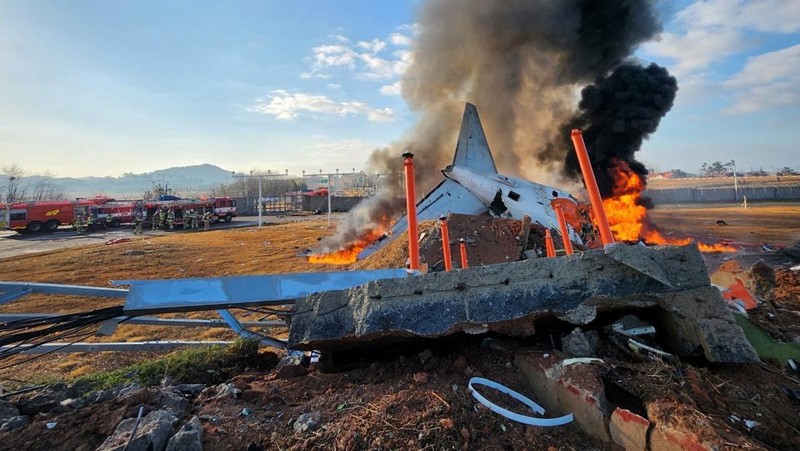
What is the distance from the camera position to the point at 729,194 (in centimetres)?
4053

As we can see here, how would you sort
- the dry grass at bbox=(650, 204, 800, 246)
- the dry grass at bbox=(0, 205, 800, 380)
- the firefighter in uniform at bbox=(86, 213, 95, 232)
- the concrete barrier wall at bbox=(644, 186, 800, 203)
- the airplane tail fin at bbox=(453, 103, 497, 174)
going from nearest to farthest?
the dry grass at bbox=(0, 205, 800, 380) → the airplane tail fin at bbox=(453, 103, 497, 174) → the dry grass at bbox=(650, 204, 800, 246) → the firefighter in uniform at bbox=(86, 213, 95, 232) → the concrete barrier wall at bbox=(644, 186, 800, 203)

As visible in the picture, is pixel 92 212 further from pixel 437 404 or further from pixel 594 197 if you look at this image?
pixel 594 197

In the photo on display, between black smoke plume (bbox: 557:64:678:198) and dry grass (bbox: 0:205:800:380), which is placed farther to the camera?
black smoke plume (bbox: 557:64:678:198)

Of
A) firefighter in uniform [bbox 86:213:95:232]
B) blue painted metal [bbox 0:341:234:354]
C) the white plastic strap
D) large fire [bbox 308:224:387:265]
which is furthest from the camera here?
firefighter in uniform [bbox 86:213:95:232]

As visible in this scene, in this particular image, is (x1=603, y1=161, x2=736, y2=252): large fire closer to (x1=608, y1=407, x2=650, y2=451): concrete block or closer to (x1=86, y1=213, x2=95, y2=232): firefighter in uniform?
(x1=608, y1=407, x2=650, y2=451): concrete block

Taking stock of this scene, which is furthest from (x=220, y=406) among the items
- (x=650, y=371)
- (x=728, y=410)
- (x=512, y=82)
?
(x=512, y=82)

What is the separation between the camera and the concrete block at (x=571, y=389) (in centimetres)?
217

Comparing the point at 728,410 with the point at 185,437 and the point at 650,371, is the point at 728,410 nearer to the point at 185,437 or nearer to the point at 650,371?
the point at 650,371

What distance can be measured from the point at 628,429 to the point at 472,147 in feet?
48.6

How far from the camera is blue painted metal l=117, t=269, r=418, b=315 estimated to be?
305cm

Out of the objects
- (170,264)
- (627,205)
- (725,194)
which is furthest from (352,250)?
Answer: (725,194)

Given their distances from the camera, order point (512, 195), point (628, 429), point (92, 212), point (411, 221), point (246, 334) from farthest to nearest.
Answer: point (92, 212) → point (512, 195) → point (411, 221) → point (246, 334) → point (628, 429)

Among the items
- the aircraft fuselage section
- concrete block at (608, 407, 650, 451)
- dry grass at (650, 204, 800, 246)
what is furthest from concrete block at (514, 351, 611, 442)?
dry grass at (650, 204, 800, 246)

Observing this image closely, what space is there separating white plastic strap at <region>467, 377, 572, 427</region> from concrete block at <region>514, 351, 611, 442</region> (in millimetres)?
81
